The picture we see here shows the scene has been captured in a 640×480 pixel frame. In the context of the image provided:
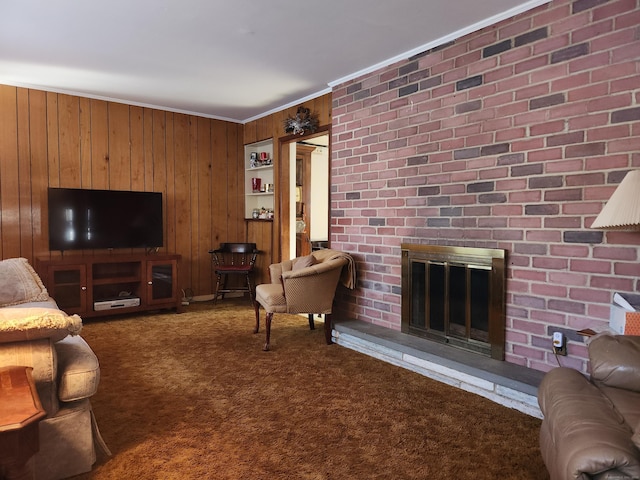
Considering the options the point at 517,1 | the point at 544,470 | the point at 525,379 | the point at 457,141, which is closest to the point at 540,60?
the point at 517,1

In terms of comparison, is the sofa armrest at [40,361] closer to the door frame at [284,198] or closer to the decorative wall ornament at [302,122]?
the decorative wall ornament at [302,122]

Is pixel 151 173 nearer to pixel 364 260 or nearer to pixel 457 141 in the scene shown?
pixel 364 260

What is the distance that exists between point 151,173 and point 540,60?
13.6 ft

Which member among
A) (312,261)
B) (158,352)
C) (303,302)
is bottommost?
(158,352)

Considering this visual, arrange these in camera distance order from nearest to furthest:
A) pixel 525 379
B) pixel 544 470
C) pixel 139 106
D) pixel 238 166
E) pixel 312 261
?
pixel 544 470 → pixel 525 379 → pixel 312 261 → pixel 139 106 → pixel 238 166

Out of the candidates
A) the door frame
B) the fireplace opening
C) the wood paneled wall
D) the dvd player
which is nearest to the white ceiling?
the wood paneled wall

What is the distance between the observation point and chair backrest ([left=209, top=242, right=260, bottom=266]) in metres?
5.34

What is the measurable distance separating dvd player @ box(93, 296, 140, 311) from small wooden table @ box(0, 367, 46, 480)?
321 cm

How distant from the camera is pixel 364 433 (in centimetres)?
208

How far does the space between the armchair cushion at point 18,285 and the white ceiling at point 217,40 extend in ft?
5.55

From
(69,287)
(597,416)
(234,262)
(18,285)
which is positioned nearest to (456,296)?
(597,416)

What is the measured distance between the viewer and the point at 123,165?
4766 mm

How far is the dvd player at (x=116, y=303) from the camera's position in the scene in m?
4.28

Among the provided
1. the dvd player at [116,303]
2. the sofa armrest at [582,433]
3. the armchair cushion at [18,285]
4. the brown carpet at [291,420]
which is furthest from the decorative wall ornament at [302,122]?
the sofa armrest at [582,433]
